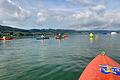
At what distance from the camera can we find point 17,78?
19922 millimetres

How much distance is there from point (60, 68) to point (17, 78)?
6.52 m

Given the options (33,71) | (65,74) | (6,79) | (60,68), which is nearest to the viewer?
(6,79)

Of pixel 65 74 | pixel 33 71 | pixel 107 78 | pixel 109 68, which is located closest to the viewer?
pixel 107 78

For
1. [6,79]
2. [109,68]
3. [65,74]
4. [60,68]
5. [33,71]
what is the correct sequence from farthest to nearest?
[60,68] → [33,71] → [65,74] → [6,79] → [109,68]

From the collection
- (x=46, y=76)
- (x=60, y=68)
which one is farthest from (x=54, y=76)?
(x=60, y=68)

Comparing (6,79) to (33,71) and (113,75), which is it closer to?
(33,71)

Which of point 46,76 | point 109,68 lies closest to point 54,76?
point 46,76

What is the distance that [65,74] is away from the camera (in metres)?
21.2

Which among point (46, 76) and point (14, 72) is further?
point (14, 72)

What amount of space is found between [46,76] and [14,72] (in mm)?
4559

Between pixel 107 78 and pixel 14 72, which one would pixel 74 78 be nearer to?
pixel 107 78

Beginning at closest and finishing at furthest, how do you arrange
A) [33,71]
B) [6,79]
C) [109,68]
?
1. [109,68]
2. [6,79]
3. [33,71]

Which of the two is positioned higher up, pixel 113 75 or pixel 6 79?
pixel 113 75

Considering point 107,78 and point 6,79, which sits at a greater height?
point 107,78
